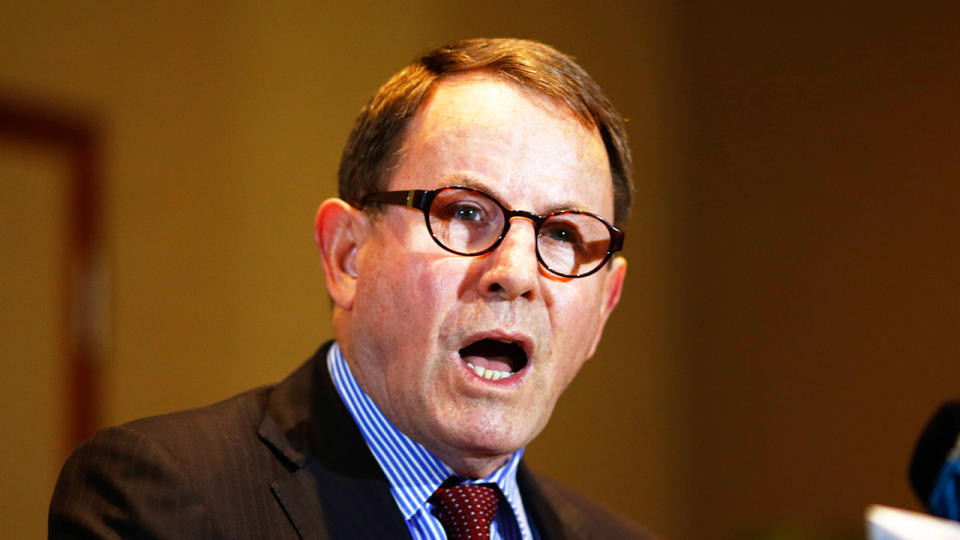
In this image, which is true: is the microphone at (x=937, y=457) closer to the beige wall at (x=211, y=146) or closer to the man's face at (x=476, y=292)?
the man's face at (x=476, y=292)

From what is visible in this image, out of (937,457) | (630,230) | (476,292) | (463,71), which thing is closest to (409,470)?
(476,292)

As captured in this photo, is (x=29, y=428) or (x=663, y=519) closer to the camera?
(x=29, y=428)

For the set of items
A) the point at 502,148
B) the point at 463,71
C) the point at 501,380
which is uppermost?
the point at 463,71

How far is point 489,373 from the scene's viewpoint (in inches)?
55.2

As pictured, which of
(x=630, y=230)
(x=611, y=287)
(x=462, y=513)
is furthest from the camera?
(x=630, y=230)

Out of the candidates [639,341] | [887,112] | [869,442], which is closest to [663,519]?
[639,341]

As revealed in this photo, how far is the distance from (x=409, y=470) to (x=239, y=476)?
0.28 m

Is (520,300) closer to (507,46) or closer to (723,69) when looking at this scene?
(507,46)

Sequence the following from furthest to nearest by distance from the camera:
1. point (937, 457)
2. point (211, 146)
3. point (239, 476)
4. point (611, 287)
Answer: point (211, 146), point (611, 287), point (239, 476), point (937, 457)

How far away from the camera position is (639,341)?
14.7ft

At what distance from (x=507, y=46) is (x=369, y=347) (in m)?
0.57

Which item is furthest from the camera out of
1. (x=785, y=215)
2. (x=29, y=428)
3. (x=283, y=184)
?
(x=785, y=215)

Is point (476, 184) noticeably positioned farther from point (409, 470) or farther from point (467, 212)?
point (409, 470)

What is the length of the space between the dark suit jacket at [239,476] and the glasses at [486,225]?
14.1 inches
